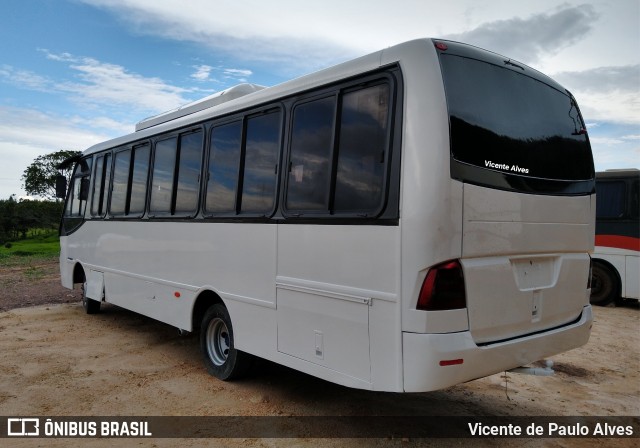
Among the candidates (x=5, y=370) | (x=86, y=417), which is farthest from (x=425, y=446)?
(x=5, y=370)

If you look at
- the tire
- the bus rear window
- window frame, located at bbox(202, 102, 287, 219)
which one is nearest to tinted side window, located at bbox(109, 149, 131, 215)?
the tire

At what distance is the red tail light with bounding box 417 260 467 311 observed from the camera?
11.7 feet

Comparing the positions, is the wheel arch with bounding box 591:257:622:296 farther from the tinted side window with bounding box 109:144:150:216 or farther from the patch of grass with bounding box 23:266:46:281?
the patch of grass with bounding box 23:266:46:281

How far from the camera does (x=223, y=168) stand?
580 cm

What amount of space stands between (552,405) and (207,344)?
3.71m

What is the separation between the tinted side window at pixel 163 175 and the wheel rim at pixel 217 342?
1.67 meters

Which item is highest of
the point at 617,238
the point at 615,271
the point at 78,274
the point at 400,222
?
the point at 617,238

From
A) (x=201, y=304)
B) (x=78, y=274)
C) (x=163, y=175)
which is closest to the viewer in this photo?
(x=201, y=304)

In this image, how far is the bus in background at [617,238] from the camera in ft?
34.9

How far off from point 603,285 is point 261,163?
8943 millimetres

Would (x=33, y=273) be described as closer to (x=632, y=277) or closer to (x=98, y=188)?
(x=98, y=188)

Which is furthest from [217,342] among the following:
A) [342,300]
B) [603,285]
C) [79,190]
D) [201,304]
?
[603,285]

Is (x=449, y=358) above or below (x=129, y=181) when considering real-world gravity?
below

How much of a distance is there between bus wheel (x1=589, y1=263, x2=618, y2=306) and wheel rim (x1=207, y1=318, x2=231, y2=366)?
27.2 feet
